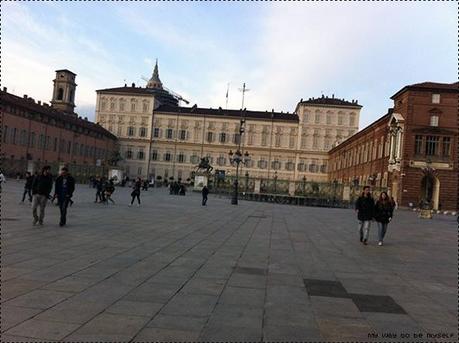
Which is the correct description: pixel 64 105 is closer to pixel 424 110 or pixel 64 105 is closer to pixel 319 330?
pixel 424 110

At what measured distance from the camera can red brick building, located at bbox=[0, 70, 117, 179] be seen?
5809 centimetres

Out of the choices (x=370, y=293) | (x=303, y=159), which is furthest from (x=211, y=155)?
(x=370, y=293)

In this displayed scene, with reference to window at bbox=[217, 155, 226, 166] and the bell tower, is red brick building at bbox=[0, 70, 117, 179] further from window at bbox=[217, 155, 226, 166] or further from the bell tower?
window at bbox=[217, 155, 226, 166]

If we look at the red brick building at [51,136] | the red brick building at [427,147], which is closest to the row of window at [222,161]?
the red brick building at [51,136]

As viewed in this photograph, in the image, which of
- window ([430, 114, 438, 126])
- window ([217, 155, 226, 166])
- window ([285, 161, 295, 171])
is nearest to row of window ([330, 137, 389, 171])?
window ([430, 114, 438, 126])

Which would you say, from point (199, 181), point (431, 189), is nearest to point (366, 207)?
point (431, 189)

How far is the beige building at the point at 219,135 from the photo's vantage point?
105 metres

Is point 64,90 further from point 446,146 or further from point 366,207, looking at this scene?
point 366,207

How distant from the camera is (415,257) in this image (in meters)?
12.1

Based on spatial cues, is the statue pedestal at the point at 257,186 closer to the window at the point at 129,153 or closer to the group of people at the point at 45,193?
the group of people at the point at 45,193

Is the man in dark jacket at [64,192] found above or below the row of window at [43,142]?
below

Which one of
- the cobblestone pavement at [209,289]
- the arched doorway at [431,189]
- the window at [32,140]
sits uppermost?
the window at [32,140]

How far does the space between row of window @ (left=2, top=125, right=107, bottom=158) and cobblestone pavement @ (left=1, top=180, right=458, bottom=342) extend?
169 ft

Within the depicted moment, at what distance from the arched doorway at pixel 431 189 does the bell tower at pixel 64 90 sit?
216ft
